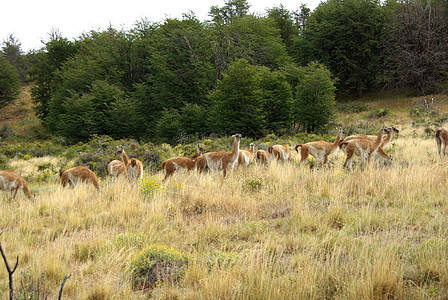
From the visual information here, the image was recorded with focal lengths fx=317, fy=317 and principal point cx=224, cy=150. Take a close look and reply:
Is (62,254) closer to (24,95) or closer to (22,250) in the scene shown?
(22,250)

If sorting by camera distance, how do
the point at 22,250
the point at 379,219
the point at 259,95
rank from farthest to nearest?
the point at 259,95 → the point at 379,219 → the point at 22,250

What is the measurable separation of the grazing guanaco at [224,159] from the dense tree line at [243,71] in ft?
64.2

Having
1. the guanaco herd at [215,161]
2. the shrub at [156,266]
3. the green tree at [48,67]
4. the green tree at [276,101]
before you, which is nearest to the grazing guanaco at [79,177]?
the guanaco herd at [215,161]

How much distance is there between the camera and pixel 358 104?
44.7 meters

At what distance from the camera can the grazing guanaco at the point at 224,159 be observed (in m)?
9.95

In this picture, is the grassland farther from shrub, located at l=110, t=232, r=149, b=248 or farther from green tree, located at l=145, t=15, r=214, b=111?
green tree, located at l=145, t=15, r=214, b=111

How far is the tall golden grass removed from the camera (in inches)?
135

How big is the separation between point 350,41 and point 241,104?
2716 centimetres

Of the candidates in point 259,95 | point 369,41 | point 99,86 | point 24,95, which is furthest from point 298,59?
point 24,95

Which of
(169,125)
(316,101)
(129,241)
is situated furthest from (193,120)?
(129,241)

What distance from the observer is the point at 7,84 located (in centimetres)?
6084

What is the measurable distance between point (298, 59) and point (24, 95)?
6164 centimetres

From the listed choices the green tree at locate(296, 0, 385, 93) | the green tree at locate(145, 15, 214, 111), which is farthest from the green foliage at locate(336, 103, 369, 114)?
the green tree at locate(145, 15, 214, 111)

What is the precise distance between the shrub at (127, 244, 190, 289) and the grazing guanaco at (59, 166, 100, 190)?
501 cm
